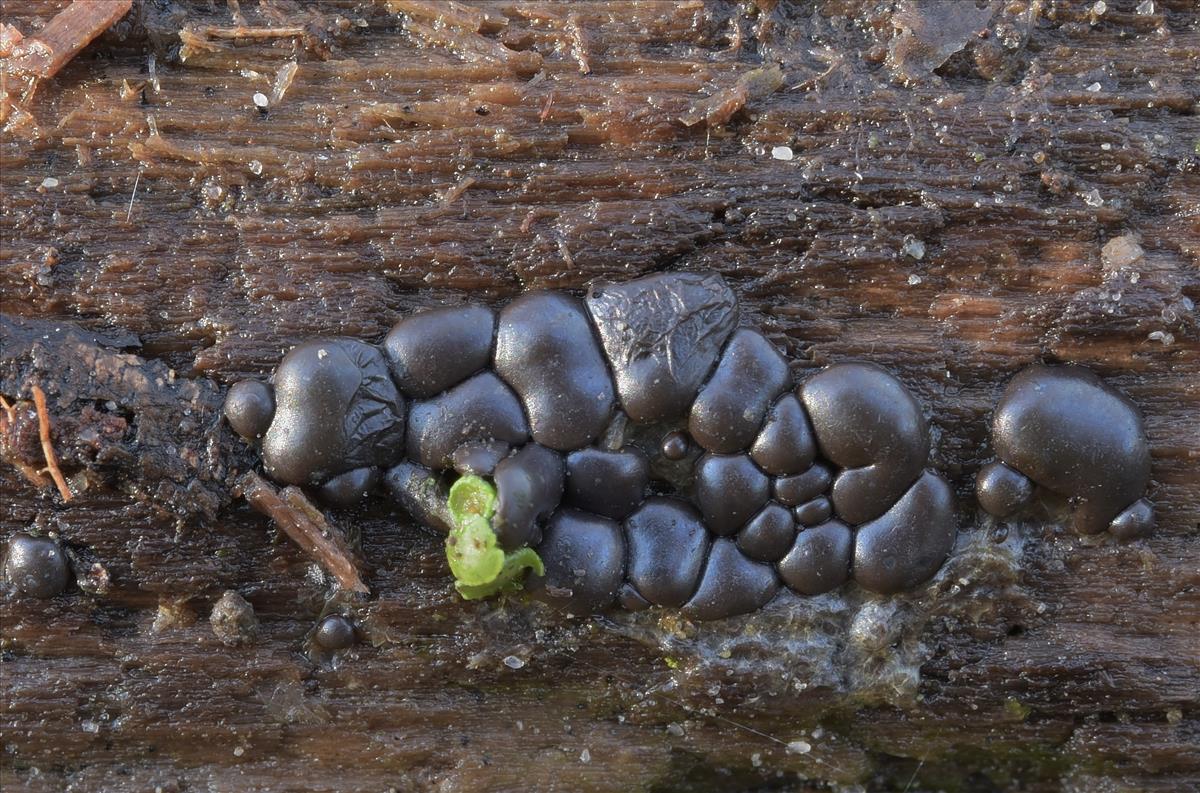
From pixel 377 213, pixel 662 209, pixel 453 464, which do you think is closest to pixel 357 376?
pixel 453 464

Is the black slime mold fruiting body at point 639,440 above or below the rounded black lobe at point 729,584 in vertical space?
above

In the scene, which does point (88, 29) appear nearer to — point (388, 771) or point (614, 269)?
point (614, 269)

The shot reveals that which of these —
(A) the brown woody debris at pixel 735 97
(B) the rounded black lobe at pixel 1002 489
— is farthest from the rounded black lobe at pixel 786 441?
(A) the brown woody debris at pixel 735 97

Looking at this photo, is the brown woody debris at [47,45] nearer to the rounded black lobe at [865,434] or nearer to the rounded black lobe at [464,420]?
the rounded black lobe at [464,420]

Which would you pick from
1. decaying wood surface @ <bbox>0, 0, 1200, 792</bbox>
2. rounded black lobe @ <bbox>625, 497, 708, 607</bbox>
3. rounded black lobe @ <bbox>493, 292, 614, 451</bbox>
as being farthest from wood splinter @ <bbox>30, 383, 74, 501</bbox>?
rounded black lobe @ <bbox>625, 497, 708, 607</bbox>

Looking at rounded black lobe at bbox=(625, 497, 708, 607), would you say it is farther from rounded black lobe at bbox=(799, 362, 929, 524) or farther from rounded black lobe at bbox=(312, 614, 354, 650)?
rounded black lobe at bbox=(312, 614, 354, 650)

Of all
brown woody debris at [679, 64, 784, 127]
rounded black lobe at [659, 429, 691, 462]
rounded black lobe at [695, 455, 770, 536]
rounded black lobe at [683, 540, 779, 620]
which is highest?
brown woody debris at [679, 64, 784, 127]
